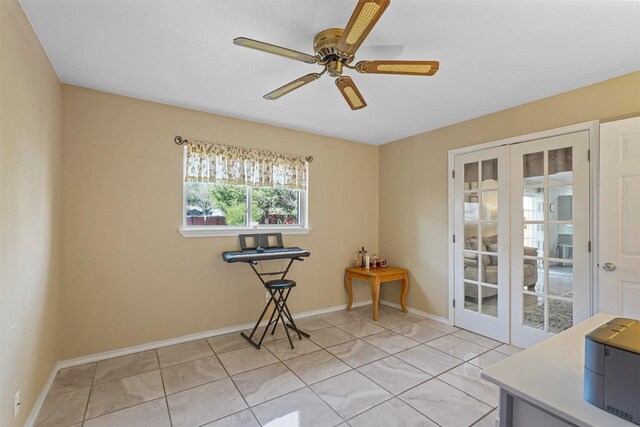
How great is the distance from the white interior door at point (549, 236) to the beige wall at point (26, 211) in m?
3.89

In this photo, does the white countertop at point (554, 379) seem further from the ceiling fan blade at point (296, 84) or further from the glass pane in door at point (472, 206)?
the glass pane in door at point (472, 206)

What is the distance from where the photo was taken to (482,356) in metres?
2.84

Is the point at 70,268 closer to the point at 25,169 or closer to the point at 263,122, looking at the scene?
the point at 25,169

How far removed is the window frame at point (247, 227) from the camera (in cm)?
316

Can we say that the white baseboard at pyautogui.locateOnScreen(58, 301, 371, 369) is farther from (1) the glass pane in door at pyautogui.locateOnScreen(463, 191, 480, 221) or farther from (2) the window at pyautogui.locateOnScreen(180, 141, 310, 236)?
(1) the glass pane in door at pyautogui.locateOnScreen(463, 191, 480, 221)

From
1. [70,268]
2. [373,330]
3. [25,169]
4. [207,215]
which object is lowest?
[373,330]

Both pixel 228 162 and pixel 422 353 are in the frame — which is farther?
pixel 228 162

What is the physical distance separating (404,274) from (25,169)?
3870mm

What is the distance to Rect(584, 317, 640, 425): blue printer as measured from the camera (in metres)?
0.84

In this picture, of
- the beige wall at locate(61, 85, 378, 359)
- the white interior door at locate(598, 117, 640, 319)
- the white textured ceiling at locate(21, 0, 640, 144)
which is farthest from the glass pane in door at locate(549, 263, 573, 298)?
the beige wall at locate(61, 85, 378, 359)

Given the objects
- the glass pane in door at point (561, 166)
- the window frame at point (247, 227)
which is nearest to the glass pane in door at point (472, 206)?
the glass pane in door at point (561, 166)

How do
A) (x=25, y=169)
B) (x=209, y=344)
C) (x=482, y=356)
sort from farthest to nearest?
(x=209, y=344) < (x=482, y=356) < (x=25, y=169)

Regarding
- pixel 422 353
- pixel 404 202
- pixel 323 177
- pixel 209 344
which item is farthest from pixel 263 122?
pixel 422 353

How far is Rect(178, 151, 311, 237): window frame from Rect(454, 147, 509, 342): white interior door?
1.88 meters
